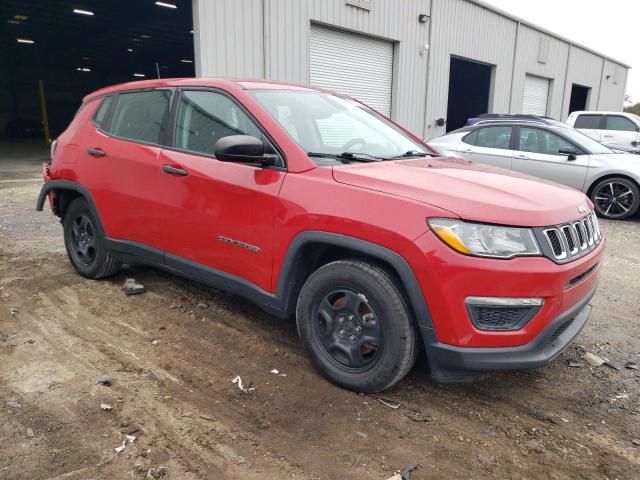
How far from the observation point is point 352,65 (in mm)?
12117

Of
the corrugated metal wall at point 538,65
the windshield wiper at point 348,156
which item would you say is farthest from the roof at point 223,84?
the corrugated metal wall at point 538,65

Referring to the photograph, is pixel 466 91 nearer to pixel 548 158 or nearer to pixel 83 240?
pixel 548 158

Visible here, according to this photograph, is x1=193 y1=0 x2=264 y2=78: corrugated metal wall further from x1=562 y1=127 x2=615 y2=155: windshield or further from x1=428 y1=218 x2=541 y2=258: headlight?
x1=428 y1=218 x2=541 y2=258: headlight

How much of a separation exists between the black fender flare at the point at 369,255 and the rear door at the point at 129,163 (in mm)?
1295

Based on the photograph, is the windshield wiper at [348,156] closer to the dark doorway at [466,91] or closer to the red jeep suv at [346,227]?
the red jeep suv at [346,227]

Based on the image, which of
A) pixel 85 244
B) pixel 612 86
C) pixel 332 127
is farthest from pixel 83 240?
pixel 612 86

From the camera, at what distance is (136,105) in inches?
159

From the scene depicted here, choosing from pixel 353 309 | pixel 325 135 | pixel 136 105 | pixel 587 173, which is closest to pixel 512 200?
pixel 353 309

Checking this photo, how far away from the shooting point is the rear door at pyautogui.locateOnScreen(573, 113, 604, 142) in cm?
1366

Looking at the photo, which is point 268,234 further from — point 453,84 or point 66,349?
point 453,84

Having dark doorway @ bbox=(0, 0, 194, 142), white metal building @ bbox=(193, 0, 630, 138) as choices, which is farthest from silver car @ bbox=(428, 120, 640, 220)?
dark doorway @ bbox=(0, 0, 194, 142)

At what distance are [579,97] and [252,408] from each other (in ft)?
98.6

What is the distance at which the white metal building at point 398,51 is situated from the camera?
368 inches

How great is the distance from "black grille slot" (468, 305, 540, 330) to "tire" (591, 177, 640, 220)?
6.89 metres
